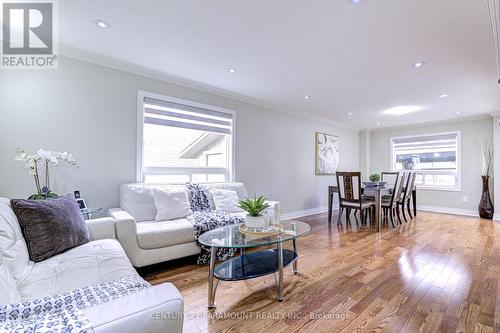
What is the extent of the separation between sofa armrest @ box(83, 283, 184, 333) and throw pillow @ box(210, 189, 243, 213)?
2408 mm

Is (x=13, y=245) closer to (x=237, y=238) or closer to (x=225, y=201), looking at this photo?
(x=237, y=238)

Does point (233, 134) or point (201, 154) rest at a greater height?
point (233, 134)

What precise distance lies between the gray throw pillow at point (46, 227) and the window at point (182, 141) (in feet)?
4.25

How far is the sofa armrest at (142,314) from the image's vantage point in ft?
2.22

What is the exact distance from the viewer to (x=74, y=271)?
1442 millimetres

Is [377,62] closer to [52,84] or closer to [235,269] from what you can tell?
[235,269]

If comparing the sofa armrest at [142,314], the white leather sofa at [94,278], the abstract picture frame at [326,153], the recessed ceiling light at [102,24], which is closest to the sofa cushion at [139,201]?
the white leather sofa at [94,278]

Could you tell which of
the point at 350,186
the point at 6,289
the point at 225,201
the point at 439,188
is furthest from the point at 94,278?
the point at 439,188

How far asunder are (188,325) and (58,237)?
3.58 feet

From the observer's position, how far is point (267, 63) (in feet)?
9.35

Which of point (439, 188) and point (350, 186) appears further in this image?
point (439, 188)

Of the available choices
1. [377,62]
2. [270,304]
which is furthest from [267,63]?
[270,304]

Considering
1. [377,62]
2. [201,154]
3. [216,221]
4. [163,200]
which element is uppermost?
[377,62]

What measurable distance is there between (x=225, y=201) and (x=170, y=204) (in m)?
0.76
